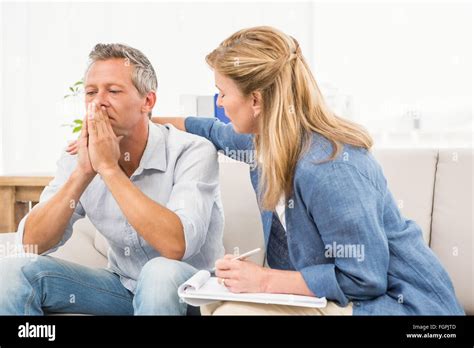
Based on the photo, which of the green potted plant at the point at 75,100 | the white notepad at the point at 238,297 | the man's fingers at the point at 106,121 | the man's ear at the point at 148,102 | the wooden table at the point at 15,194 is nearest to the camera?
the white notepad at the point at 238,297

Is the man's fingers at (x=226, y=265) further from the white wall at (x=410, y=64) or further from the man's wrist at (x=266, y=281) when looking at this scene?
the white wall at (x=410, y=64)

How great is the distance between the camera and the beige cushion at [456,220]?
1.37 m

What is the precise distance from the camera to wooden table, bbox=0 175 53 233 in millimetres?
1712

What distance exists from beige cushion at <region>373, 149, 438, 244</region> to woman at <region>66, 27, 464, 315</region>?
1.15ft

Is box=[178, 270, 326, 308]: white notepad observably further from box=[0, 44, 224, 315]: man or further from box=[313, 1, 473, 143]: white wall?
box=[313, 1, 473, 143]: white wall

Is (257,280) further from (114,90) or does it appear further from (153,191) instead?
(114,90)

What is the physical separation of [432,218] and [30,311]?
0.90 m

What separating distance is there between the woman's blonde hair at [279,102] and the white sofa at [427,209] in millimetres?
429

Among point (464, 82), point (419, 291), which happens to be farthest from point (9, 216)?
point (464, 82)

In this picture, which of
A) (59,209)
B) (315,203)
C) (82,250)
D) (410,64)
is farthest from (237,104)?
(410,64)

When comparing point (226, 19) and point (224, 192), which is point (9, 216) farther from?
point (226, 19)

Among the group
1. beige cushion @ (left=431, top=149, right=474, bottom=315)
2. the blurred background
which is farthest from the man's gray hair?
the blurred background

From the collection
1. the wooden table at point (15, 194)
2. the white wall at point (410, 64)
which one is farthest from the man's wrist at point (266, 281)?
the white wall at point (410, 64)

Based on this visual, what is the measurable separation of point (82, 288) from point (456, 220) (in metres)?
0.84
